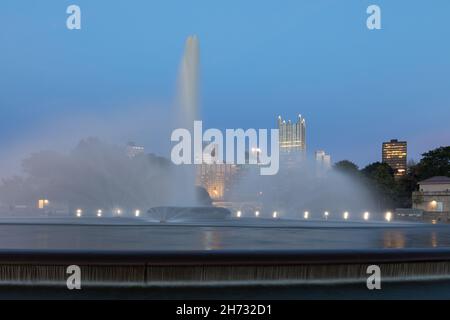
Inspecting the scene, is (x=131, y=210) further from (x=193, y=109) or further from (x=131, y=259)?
(x=131, y=259)

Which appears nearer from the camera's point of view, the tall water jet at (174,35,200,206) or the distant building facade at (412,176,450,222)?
the tall water jet at (174,35,200,206)

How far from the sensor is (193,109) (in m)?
31.4

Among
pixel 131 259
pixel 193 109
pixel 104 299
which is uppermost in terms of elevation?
pixel 193 109

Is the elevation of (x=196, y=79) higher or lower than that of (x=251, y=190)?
higher

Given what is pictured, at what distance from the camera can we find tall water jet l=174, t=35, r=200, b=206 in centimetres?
3028

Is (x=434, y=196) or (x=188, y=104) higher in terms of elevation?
(x=188, y=104)

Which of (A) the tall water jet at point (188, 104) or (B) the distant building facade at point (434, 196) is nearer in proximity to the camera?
(A) the tall water jet at point (188, 104)

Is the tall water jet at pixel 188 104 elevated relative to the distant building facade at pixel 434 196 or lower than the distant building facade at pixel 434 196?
elevated

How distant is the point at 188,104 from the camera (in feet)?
103

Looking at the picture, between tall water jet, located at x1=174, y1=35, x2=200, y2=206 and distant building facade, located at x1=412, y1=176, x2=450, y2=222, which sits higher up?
tall water jet, located at x1=174, y1=35, x2=200, y2=206

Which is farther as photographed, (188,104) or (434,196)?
(434,196)

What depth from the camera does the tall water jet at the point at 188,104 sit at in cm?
3028
